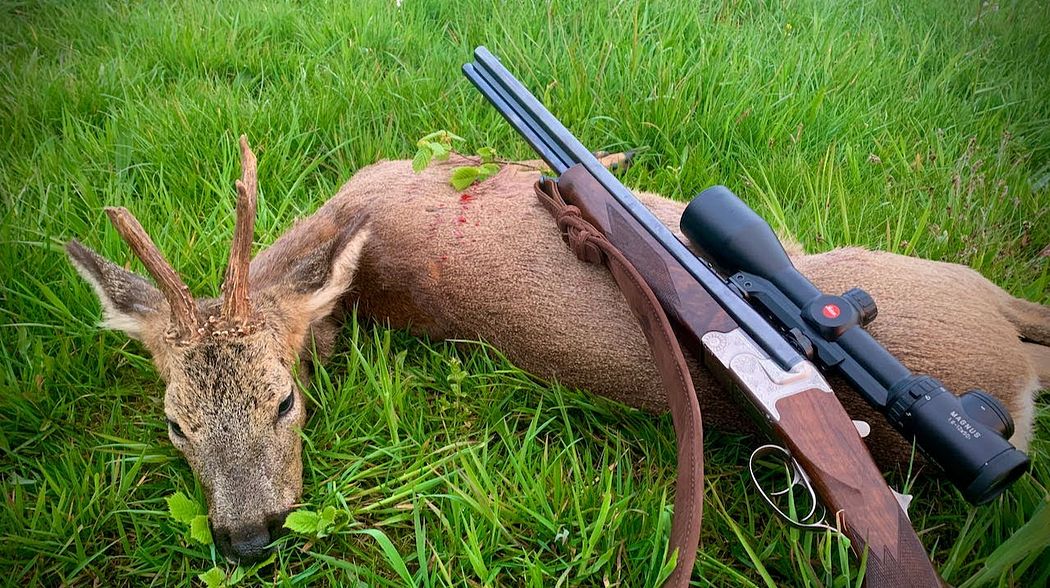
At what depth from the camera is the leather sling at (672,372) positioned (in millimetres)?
2211

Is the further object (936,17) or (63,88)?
(936,17)

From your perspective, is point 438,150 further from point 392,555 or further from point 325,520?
point 392,555

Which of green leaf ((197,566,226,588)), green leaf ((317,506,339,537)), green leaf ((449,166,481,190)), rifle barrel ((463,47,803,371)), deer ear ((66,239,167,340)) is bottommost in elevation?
green leaf ((197,566,226,588))

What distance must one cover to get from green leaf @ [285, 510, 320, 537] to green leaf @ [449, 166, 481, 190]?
5.27ft

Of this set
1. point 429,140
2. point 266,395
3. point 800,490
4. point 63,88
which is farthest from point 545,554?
point 63,88

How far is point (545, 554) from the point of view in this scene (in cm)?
260

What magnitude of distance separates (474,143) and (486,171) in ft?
2.88

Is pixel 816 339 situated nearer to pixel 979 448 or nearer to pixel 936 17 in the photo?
pixel 979 448

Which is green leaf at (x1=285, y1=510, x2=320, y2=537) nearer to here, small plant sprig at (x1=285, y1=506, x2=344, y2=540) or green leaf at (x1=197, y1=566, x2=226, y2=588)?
small plant sprig at (x1=285, y1=506, x2=344, y2=540)

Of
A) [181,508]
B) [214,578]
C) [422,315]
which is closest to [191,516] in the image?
[181,508]

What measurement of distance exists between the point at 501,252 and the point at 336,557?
4.34ft

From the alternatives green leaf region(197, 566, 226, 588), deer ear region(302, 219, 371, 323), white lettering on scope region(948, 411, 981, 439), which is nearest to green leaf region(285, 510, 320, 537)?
green leaf region(197, 566, 226, 588)

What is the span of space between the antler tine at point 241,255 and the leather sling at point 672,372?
116 cm

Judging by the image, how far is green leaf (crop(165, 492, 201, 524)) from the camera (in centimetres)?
261
